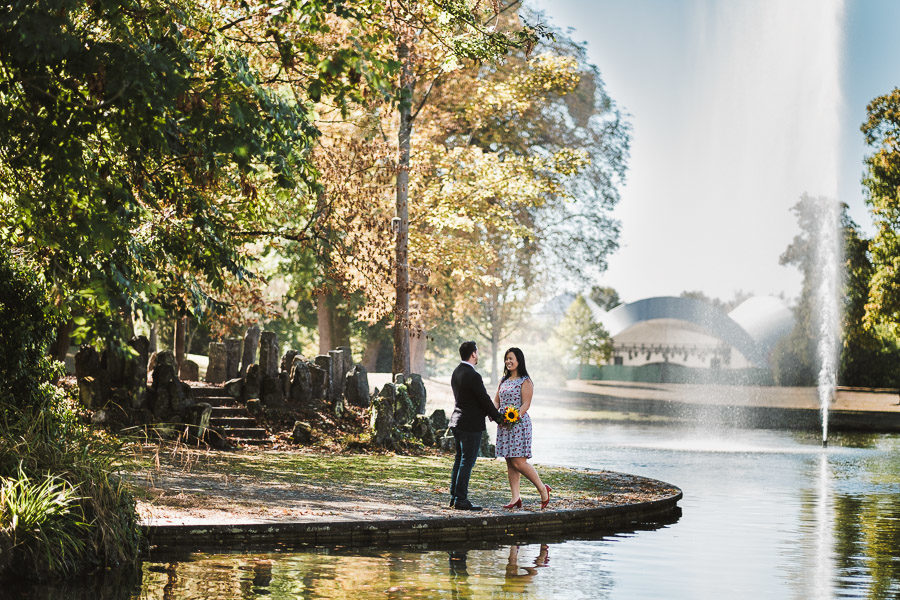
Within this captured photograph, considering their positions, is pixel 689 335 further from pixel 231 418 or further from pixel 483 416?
pixel 483 416

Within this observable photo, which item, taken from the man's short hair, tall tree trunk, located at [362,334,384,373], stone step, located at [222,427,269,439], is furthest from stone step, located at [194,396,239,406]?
tall tree trunk, located at [362,334,384,373]

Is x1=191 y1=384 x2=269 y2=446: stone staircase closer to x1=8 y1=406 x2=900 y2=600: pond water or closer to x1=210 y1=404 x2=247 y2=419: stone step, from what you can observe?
x1=210 y1=404 x2=247 y2=419: stone step

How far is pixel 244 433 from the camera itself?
22812 mm

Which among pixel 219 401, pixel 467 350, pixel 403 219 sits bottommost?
pixel 219 401

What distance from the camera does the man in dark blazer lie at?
Answer: 1288cm

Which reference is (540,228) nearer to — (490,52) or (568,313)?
(490,52)

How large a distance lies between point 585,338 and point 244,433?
2766 inches

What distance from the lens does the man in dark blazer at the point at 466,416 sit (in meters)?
12.9

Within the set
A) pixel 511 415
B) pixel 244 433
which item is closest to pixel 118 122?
pixel 511 415

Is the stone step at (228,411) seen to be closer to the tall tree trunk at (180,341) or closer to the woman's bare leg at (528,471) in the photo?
the tall tree trunk at (180,341)

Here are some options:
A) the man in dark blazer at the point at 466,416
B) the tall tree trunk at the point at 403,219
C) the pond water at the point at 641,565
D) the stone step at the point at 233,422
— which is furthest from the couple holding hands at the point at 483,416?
the tall tree trunk at the point at 403,219

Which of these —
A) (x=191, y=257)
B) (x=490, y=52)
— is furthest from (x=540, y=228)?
(x=191, y=257)

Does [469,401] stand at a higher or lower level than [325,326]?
lower

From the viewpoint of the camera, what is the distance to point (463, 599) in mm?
8508
